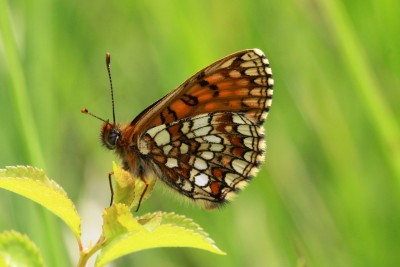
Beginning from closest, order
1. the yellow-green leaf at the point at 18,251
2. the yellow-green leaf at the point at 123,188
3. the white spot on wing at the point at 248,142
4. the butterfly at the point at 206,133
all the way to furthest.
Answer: the yellow-green leaf at the point at 18,251 → the yellow-green leaf at the point at 123,188 → the butterfly at the point at 206,133 → the white spot on wing at the point at 248,142

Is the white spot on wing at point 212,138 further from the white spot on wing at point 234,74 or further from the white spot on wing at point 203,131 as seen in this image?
the white spot on wing at point 234,74

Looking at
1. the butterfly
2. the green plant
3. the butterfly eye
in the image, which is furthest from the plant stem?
the butterfly eye

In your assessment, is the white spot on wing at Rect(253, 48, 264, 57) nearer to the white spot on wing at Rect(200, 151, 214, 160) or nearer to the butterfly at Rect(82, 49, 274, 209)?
the butterfly at Rect(82, 49, 274, 209)

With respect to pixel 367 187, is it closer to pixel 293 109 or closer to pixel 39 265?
pixel 293 109

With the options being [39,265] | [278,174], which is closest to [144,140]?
[39,265]

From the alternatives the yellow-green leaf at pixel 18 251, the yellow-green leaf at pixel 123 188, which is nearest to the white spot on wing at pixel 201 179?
the yellow-green leaf at pixel 123 188

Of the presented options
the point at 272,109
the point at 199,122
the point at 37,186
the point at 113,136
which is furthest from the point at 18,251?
the point at 272,109

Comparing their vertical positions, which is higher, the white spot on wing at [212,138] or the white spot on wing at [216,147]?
the white spot on wing at [212,138]
